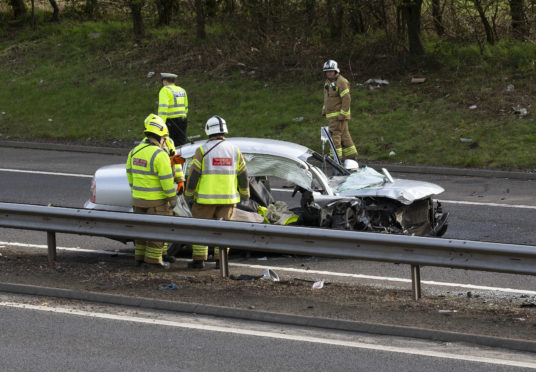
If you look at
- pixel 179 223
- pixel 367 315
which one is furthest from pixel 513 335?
pixel 179 223

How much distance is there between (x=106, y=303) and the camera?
7.94m

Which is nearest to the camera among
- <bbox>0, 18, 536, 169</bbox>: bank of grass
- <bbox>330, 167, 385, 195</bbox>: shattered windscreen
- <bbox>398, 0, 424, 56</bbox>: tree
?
<bbox>330, 167, 385, 195</bbox>: shattered windscreen

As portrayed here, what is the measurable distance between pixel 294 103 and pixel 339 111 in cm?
438

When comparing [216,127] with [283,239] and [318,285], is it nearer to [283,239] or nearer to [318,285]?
[283,239]

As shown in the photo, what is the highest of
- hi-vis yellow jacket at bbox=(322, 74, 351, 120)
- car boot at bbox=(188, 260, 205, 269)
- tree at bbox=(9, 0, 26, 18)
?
tree at bbox=(9, 0, 26, 18)

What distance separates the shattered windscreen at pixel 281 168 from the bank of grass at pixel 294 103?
7458 mm

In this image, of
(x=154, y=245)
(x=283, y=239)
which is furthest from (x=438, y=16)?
(x=283, y=239)

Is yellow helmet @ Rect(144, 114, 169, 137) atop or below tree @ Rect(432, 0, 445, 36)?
below

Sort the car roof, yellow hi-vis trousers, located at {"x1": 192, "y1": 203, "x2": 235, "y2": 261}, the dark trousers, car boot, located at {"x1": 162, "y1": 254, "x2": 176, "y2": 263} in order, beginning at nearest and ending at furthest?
yellow hi-vis trousers, located at {"x1": 192, "y1": 203, "x2": 235, "y2": 261}, car boot, located at {"x1": 162, "y1": 254, "x2": 176, "y2": 263}, the car roof, the dark trousers

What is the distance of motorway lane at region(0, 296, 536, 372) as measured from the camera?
630cm

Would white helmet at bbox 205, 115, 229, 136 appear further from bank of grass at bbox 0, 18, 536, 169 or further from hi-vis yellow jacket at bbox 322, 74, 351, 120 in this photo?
bank of grass at bbox 0, 18, 536, 169

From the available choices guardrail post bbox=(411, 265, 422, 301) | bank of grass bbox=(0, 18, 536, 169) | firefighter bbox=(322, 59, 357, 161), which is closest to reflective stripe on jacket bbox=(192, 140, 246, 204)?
guardrail post bbox=(411, 265, 422, 301)

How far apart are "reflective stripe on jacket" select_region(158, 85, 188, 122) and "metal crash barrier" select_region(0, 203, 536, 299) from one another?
242 inches

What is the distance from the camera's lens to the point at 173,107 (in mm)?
15250
